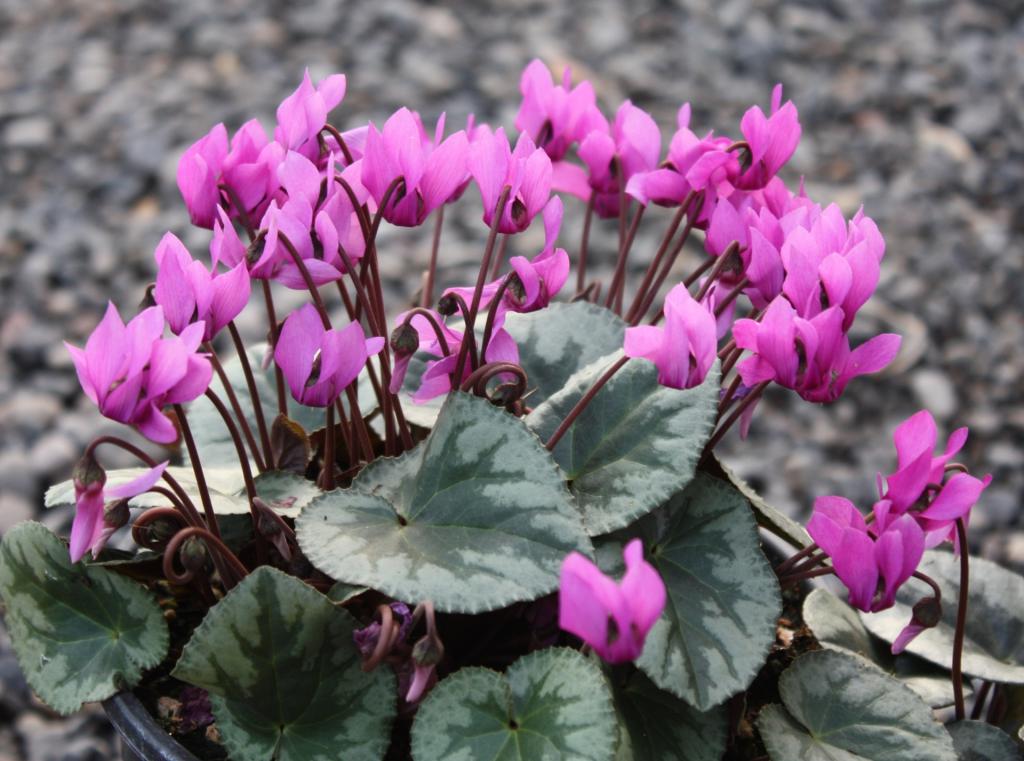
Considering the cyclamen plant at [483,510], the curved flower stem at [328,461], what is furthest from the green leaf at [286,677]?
the curved flower stem at [328,461]

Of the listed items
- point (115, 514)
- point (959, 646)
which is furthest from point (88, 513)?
point (959, 646)

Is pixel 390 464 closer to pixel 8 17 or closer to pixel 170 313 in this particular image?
pixel 170 313

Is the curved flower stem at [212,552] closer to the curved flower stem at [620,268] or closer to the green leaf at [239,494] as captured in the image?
the green leaf at [239,494]

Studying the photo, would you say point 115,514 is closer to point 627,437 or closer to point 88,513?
point 88,513

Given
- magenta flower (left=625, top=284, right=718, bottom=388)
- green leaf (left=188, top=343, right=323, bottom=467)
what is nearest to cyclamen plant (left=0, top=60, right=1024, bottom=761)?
magenta flower (left=625, top=284, right=718, bottom=388)

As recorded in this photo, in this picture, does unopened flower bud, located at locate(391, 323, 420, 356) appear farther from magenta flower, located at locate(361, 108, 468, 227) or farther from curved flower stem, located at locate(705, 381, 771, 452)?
curved flower stem, located at locate(705, 381, 771, 452)

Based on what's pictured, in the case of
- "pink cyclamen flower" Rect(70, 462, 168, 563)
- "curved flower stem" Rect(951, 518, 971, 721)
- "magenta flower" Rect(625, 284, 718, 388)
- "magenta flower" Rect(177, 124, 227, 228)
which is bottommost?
"curved flower stem" Rect(951, 518, 971, 721)
